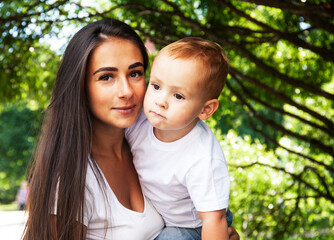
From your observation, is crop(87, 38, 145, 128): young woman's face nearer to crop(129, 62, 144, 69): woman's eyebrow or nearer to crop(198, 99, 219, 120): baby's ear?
crop(129, 62, 144, 69): woman's eyebrow

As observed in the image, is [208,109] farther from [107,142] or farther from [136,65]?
[107,142]

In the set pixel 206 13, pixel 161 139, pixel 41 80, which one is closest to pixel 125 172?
pixel 161 139

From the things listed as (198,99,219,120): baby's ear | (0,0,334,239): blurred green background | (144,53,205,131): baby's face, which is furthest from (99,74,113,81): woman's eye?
(0,0,334,239): blurred green background

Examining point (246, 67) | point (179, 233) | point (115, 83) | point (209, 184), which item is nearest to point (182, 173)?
point (209, 184)

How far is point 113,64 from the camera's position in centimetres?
197

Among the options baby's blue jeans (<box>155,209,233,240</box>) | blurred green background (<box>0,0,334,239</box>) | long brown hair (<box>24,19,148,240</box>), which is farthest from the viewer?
blurred green background (<box>0,0,334,239</box>)

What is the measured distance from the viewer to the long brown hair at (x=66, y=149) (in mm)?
1907

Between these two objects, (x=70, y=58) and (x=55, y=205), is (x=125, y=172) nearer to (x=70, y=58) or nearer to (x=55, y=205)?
(x=55, y=205)

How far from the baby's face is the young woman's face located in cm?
15

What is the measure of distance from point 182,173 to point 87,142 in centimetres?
46

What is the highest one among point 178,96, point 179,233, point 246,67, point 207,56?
point 207,56

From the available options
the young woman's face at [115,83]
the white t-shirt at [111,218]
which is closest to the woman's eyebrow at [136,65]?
the young woman's face at [115,83]

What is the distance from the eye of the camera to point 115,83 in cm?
198

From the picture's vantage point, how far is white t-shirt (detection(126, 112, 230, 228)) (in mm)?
1847
